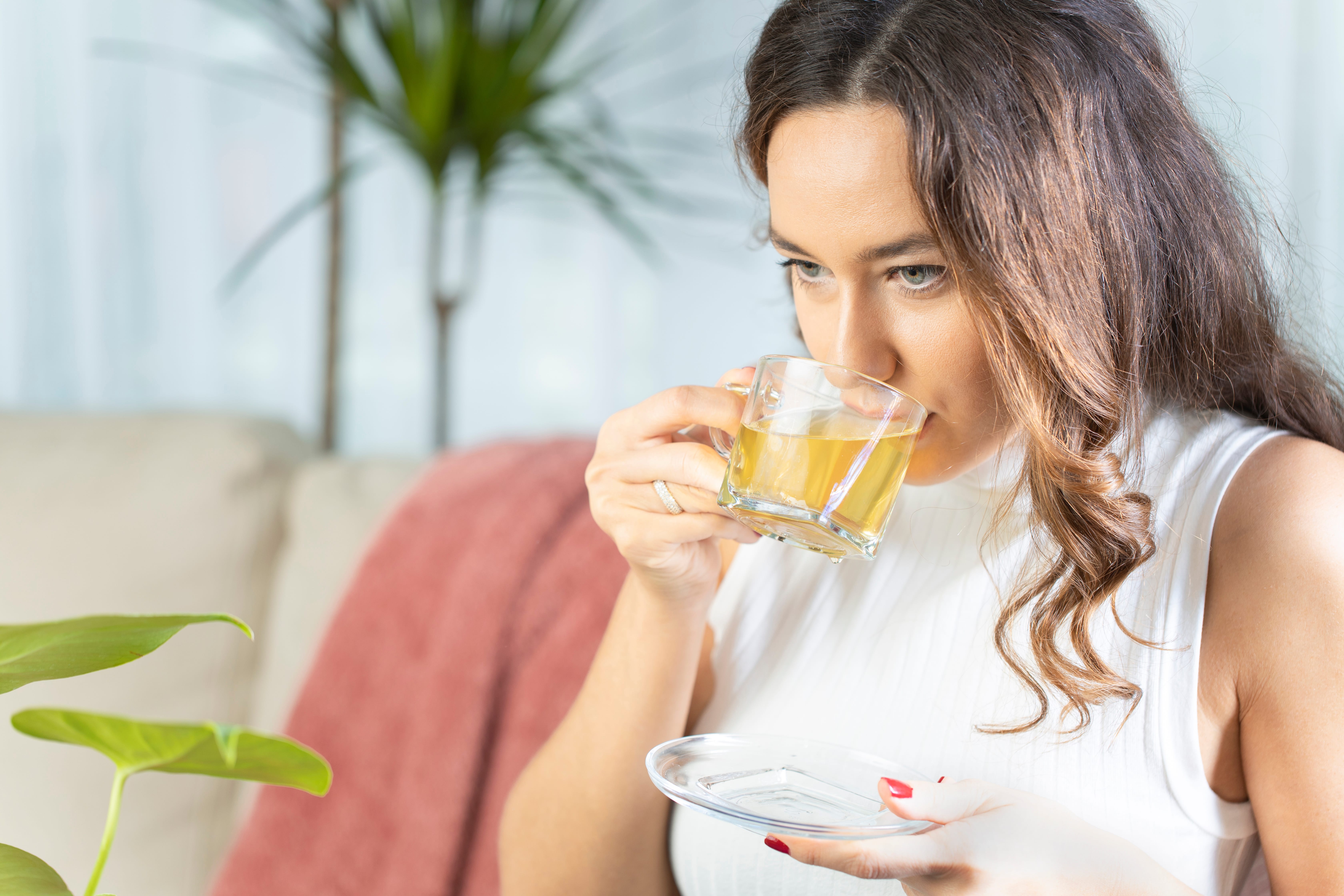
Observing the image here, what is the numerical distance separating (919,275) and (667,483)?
0.82 ft

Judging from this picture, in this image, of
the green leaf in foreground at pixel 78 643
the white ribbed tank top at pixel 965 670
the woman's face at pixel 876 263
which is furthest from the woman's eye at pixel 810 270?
the green leaf in foreground at pixel 78 643

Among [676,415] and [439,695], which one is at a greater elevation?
[676,415]

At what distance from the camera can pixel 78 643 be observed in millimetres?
370

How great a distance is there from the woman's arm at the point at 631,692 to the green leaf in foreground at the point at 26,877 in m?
0.50

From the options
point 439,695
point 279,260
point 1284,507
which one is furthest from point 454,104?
point 1284,507

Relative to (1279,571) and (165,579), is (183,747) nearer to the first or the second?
(1279,571)

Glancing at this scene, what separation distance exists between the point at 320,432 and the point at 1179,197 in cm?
213

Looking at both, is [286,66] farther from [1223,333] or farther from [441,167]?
[1223,333]

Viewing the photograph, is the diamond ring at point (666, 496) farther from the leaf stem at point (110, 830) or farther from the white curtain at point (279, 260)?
the white curtain at point (279, 260)

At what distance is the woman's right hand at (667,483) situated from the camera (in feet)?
2.55

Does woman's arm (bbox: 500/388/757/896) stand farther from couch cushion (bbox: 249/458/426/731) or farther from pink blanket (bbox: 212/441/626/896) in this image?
couch cushion (bbox: 249/458/426/731)

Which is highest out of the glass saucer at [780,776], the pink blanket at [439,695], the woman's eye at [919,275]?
the woman's eye at [919,275]

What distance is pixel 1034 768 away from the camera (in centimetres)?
83

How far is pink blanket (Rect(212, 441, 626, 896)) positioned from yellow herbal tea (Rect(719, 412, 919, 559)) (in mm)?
611
